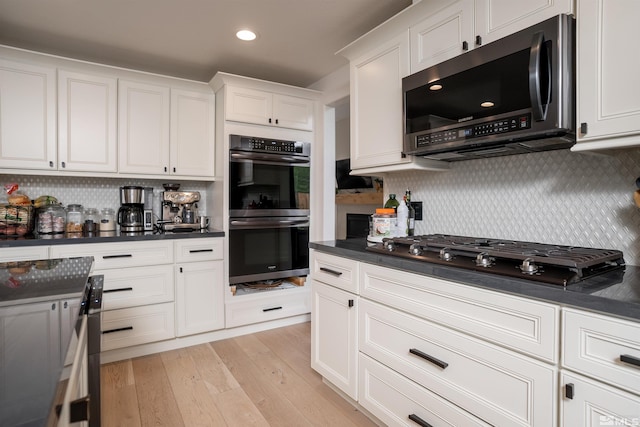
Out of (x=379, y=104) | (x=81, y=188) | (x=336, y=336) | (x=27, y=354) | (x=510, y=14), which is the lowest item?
(x=336, y=336)

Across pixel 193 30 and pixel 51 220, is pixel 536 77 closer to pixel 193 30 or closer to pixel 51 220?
pixel 193 30

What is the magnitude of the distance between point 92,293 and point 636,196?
6.64ft

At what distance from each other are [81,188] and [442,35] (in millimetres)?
2967

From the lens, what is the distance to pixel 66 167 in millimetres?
2615

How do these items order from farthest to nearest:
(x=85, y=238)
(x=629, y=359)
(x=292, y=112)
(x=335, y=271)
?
(x=292, y=112), (x=85, y=238), (x=335, y=271), (x=629, y=359)

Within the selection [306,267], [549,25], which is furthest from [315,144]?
[549,25]

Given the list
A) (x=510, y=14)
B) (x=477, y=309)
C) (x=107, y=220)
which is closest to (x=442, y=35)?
(x=510, y=14)

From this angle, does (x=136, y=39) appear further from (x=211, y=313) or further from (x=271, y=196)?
(x=211, y=313)

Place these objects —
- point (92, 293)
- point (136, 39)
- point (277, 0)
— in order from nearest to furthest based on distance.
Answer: point (92, 293) → point (277, 0) → point (136, 39)

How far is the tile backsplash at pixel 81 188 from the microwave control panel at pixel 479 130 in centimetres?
253

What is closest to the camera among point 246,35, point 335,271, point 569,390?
point 569,390

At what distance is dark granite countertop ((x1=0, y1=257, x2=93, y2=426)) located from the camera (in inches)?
16.8

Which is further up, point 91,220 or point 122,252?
point 91,220

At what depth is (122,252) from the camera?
2539 mm
